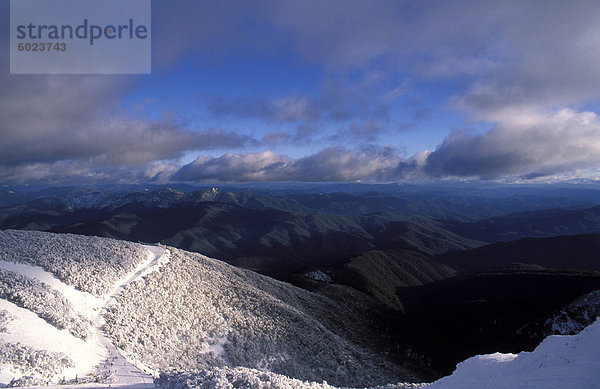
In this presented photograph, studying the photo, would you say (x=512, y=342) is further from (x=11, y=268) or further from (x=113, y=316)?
(x=11, y=268)

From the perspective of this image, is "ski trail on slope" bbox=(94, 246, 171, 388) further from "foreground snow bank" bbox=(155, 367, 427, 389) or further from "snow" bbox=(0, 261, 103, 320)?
"foreground snow bank" bbox=(155, 367, 427, 389)

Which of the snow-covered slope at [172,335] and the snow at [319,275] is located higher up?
the snow-covered slope at [172,335]

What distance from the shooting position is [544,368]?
46.7ft

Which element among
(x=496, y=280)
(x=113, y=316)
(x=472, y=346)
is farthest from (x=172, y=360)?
(x=496, y=280)

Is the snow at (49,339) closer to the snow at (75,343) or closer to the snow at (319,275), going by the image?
the snow at (75,343)

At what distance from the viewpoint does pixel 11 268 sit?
2506 cm

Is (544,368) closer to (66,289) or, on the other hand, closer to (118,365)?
(118,365)

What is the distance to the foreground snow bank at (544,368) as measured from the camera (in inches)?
508

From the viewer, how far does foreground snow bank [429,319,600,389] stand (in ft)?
42.3

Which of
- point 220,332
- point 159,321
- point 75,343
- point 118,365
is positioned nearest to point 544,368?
point 118,365

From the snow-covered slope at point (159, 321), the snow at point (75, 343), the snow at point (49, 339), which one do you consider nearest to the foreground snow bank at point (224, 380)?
the snow-covered slope at point (159, 321)

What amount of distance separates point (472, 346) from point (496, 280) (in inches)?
3436

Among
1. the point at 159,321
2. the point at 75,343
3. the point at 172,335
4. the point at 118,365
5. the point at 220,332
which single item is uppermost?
the point at 75,343

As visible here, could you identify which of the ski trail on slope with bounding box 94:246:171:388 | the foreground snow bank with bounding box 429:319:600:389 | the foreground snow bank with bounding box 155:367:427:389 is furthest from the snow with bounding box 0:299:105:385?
the foreground snow bank with bounding box 429:319:600:389
